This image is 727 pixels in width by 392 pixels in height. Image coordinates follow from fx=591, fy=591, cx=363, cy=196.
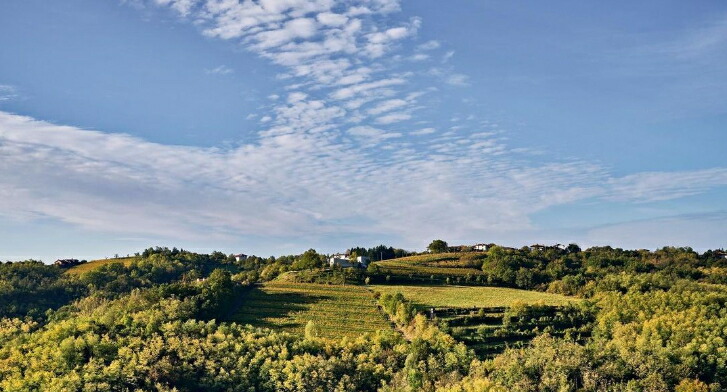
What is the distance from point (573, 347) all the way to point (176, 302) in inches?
3002

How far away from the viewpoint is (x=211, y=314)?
12175cm

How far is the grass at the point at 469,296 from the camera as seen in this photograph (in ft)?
419

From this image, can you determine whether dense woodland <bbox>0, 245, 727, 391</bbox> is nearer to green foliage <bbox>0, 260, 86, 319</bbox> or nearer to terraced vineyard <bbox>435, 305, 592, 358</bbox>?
terraced vineyard <bbox>435, 305, 592, 358</bbox>

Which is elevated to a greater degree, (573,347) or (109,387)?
(573,347)

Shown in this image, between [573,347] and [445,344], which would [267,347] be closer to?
[445,344]

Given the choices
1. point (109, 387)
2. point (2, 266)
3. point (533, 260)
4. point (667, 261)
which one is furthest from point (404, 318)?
point (2, 266)

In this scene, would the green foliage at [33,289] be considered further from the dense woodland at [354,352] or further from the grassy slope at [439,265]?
the grassy slope at [439,265]

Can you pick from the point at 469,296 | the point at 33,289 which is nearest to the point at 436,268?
the point at 469,296

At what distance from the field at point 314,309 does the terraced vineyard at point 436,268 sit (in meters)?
19.2

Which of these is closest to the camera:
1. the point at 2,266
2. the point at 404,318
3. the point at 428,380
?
the point at 428,380

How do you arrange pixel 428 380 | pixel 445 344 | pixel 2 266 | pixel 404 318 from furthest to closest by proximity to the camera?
pixel 2 266 → pixel 404 318 → pixel 445 344 → pixel 428 380

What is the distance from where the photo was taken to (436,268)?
557 ft

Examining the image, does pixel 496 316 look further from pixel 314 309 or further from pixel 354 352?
pixel 314 309

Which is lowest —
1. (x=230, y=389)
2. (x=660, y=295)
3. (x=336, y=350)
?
(x=230, y=389)
